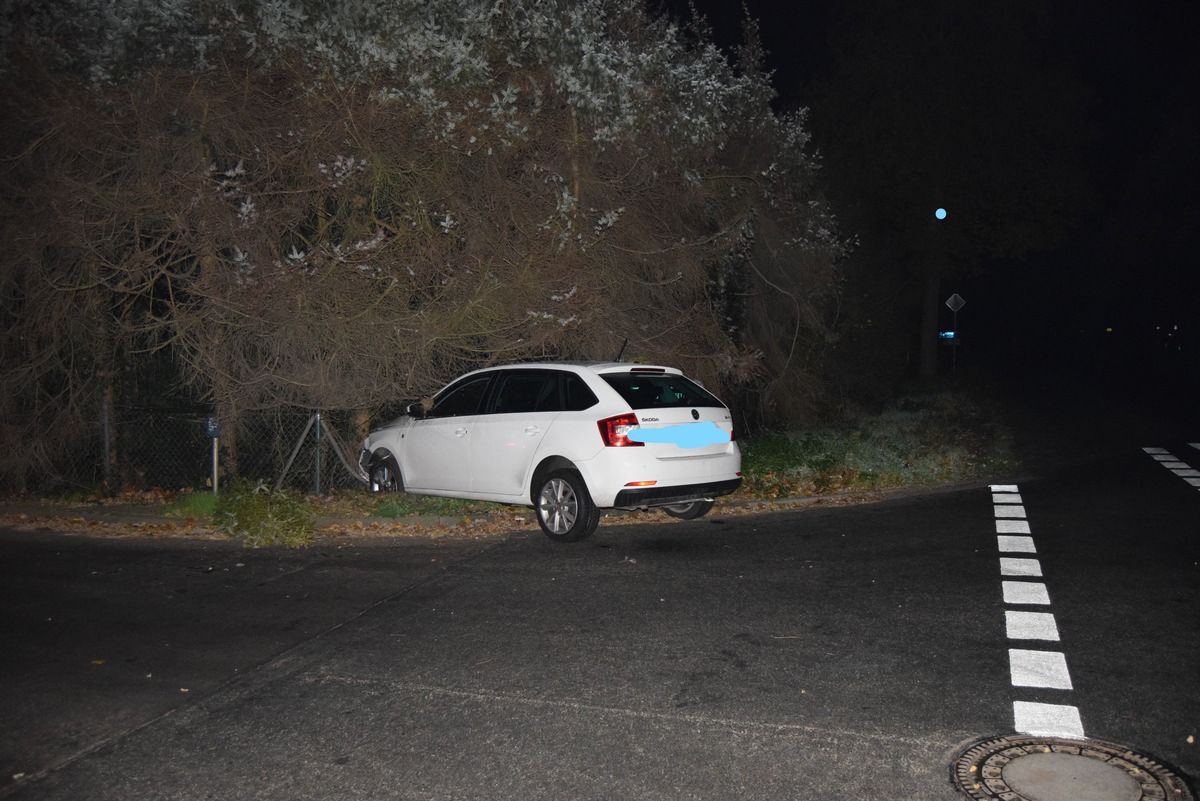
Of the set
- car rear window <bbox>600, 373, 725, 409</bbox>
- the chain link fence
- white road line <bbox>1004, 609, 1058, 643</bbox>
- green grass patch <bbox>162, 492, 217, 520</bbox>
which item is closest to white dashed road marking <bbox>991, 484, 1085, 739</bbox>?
white road line <bbox>1004, 609, 1058, 643</bbox>

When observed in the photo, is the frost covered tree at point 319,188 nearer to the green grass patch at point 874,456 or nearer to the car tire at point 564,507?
the car tire at point 564,507

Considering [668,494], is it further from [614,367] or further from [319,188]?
[319,188]

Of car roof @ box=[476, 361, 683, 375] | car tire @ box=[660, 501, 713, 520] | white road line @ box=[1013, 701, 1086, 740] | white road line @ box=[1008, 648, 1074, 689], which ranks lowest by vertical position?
white road line @ box=[1013, 701, 1086, 740]

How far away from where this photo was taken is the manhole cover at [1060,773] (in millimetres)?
4055

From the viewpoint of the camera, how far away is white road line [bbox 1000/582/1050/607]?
6.93 meters

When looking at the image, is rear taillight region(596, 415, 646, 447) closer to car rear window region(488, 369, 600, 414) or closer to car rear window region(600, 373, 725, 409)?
car rear window region(600, 373, 725, 409)

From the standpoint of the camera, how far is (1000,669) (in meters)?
5.56

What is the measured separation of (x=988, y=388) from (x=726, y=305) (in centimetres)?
2164

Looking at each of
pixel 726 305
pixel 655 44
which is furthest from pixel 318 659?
pixel 726 305

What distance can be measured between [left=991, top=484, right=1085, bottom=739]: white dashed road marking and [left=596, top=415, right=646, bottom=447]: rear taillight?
322 centimetres

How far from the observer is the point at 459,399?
11.3 meters

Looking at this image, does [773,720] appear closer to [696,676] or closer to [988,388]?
[696,676]

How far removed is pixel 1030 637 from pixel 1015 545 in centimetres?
295

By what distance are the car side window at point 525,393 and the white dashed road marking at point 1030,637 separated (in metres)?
4.19
